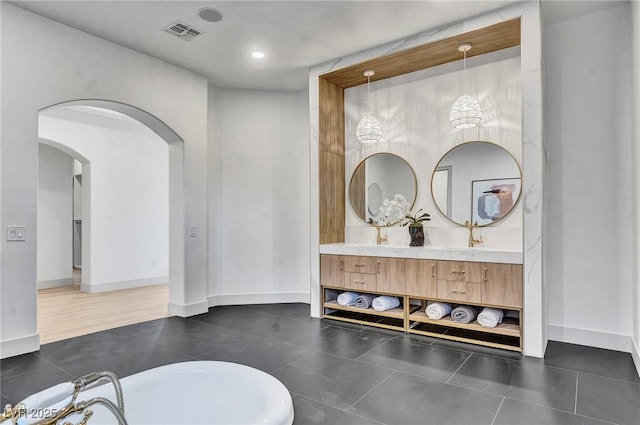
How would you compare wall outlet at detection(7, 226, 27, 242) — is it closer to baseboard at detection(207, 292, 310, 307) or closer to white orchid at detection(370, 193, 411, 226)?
baseboard at detection(207, 292, 310, 307)

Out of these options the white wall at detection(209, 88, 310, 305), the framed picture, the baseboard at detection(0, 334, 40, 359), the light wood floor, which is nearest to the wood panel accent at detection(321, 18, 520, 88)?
the white wall at detection(209, 88, 310, 305)

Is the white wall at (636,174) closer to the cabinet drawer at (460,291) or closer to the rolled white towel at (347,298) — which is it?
the cabinet drawer at (460,291)

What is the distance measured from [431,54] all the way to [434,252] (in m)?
1.98

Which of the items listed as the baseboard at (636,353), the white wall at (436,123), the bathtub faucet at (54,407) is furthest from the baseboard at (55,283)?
the baseboard at (636,353)

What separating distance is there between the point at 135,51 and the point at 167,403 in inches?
141

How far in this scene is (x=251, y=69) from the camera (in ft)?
15.1

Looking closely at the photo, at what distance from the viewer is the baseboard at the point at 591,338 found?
321cm

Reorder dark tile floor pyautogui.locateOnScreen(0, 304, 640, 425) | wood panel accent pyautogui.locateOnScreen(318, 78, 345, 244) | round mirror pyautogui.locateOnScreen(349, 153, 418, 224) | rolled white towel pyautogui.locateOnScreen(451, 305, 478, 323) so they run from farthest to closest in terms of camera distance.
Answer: wood panel accent pyautogui.locateOnScreen(318, 78, 345, 244) → round mirror pyautogui.locateOnScreen(349, 153, 418, 224) → rolled white towel pyautogui.locateOnScreen(451, 305, 478, 323) → dark tile floor pyautogui.locateOnScreen(0, 304, 640, 425)

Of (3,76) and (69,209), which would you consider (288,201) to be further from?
(69,209)

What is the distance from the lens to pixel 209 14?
132 inches

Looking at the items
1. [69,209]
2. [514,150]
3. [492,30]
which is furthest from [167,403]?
[69,209]

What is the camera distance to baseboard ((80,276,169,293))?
6.09m

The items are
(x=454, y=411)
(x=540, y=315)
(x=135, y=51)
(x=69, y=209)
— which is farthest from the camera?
(x=69, y=209)

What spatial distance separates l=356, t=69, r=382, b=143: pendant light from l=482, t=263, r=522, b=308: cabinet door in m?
1.82
